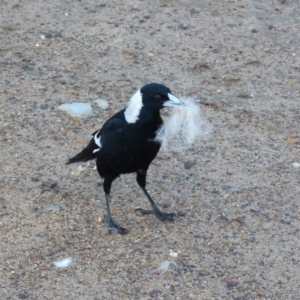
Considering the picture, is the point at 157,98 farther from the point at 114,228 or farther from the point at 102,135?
the point at 114,228

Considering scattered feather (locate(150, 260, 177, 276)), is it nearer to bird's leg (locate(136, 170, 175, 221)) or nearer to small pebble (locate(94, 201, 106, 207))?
bird's leg (locate(136, 170, 175, 221))

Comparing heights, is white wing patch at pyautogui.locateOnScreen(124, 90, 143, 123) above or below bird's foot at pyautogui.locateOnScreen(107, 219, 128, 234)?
above

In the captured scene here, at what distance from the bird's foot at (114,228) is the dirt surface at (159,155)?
0.13 feet

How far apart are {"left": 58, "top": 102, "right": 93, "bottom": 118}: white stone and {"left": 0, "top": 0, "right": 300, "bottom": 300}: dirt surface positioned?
7 cm

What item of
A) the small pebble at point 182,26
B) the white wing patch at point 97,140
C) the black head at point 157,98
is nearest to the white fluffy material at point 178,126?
the black head at point 157,98

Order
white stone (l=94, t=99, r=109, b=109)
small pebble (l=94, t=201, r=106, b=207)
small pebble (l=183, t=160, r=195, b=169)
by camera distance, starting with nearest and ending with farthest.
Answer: small pebble (l=94, t=201, r=106, b=207) < small pebble (l=183, t=160, r=195, b=169) < white stone (l=94, t=99, r=109, b=109)

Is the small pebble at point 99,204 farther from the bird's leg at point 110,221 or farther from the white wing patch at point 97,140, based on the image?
the white wing patch at point 97,140

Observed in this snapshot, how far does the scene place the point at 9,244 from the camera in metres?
4.02

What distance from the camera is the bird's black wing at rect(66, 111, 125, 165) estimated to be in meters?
3.98

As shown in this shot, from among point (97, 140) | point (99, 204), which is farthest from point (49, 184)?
point (97, 140)

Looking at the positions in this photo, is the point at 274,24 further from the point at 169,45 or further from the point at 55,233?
the point at 55,233

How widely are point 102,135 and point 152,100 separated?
394mm

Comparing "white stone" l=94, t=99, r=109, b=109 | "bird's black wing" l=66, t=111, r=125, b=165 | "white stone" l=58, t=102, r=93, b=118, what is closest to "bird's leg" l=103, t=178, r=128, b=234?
"bird's black wing" l=66, t=111, r=125, b=165

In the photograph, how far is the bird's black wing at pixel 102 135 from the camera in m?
3.98
